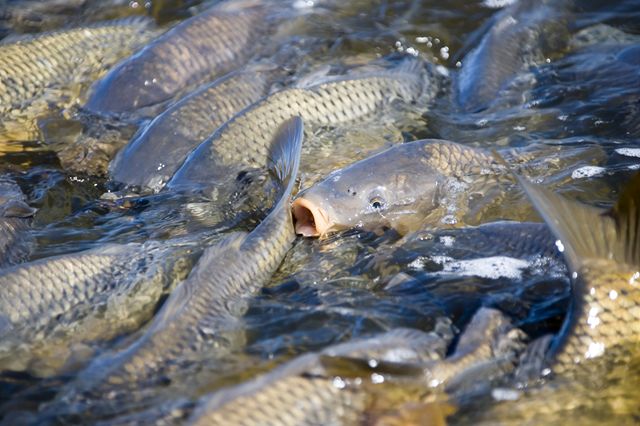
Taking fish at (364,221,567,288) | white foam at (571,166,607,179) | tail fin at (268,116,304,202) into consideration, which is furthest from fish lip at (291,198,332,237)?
white foam at (571,166,607,179)

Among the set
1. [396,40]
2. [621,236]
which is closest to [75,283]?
[621,236]

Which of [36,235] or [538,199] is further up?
[538,199]

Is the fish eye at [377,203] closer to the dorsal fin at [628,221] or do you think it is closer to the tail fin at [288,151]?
the tail fin at [288,151]

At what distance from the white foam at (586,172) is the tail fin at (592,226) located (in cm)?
144

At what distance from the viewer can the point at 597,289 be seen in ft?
10.5

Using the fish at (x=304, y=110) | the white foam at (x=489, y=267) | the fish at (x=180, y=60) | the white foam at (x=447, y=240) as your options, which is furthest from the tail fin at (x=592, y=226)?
the fish at (x=180, y=60)

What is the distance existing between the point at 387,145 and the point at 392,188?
925mm

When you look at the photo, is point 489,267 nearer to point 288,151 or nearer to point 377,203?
point 377,203

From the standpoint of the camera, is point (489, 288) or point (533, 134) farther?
point (533, 134)

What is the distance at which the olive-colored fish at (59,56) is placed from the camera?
5.85 metres

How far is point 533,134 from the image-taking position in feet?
16.8

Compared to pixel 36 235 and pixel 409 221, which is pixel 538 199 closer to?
pixel 409 221

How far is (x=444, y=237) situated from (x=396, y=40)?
2822 mm

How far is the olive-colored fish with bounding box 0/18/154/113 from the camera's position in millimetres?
5848
